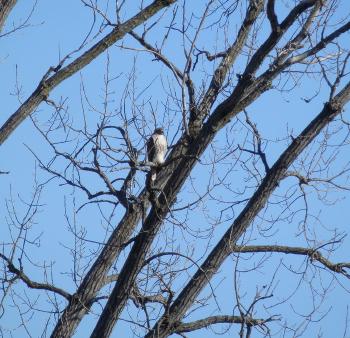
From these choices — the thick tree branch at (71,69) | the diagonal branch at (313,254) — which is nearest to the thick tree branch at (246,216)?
the diagonal branch at (313,254)

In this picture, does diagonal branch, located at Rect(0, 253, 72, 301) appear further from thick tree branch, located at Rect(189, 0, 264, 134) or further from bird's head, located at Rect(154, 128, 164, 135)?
thick tree branch, located at Rect(189, 0, 264, 134)

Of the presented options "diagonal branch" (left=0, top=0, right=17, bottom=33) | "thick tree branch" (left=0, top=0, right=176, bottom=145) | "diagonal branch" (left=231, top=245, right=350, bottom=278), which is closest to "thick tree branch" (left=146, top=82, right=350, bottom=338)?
"diagonal branch" (left=231, top=245, right=350, bottom=278)

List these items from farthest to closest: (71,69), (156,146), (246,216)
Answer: (156,146) < (246,216) < (71,69)

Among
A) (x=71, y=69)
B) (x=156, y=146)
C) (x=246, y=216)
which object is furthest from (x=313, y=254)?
(x=71, y=69)

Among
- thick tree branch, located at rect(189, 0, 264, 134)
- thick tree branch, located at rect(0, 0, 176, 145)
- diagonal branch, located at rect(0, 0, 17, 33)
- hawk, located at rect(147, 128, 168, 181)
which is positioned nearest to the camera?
thick tree branch, located at rect(0, 0, 176, 145)

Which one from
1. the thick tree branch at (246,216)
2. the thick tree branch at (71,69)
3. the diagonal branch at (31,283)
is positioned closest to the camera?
the thick tree branch at (71,69)

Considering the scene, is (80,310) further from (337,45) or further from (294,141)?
(337,45)

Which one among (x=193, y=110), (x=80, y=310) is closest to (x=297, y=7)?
(x=193, y=110)

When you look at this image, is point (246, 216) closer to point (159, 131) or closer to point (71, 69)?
point (159, 131)

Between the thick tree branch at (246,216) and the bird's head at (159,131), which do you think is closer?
the thick tree branch at (246,216)

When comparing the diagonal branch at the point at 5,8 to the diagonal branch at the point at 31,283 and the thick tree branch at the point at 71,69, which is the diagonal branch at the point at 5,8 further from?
the diagonal branch at the point at 31,283

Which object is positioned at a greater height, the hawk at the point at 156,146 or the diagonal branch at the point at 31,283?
the hawk at the point at 156,146

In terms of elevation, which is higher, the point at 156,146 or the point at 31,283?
the point at 156,146

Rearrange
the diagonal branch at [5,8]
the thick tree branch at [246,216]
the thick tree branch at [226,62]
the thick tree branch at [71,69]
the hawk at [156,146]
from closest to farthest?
1. the thick tree branch at [71,69]
2. the diagonal branch at [5,8]
3. the thick tree branch at [226,62]
4. the thick tree branch at [246,216]
5. the hawk at [156,146]
